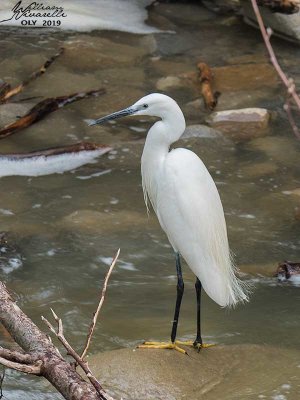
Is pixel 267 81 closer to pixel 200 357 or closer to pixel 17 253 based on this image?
pixel 17 253

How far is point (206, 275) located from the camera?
10.9ft

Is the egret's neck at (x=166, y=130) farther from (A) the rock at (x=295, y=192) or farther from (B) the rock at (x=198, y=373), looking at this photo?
(A) the rock at (x=295, y=192)

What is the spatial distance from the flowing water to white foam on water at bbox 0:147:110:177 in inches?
2.6

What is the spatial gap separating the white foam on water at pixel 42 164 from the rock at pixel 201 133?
73 centimetres

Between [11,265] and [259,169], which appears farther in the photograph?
[259,169]

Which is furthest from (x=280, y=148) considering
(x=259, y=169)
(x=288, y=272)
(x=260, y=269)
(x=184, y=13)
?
(x=184, y=13)

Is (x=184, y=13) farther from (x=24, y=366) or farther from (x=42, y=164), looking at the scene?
(x=24, y=366)

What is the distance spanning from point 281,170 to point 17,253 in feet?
6.19

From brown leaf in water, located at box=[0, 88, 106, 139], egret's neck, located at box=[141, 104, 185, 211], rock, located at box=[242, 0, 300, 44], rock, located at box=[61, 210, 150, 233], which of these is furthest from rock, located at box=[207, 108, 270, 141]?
egret's neck, located at box=[141, 104, 185, 211]

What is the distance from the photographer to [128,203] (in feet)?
16.7

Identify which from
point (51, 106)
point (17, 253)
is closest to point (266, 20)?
point (51, 106)

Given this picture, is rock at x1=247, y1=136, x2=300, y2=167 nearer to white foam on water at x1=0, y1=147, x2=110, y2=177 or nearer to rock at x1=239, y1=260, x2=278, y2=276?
white foam on water at x1=0, y1=147, x2=110, y2=177

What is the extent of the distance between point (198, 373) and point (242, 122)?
304 centimetres

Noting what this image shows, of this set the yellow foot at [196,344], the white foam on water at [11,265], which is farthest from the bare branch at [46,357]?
the white foam on water at [11,265]
